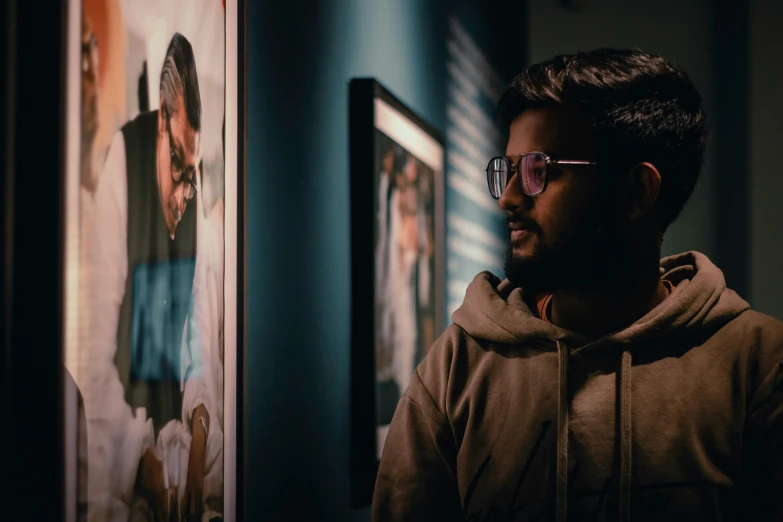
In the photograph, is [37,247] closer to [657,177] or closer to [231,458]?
[231,458]

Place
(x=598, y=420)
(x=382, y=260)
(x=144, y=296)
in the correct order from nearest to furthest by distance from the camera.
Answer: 1. (x=144, y=296)
2. (x=598, y=420)
3. (x=382, y=260)

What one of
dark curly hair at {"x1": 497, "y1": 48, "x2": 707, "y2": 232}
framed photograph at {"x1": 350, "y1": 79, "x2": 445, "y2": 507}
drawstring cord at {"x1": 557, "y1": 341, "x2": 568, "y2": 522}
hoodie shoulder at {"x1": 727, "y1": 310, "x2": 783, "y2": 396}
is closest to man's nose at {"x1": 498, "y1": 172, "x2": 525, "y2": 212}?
dark curly hair at {"x1": 497, "y1": 48, "x2": 707, "y2": 232}

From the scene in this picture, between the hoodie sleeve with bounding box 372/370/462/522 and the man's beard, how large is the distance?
26cm

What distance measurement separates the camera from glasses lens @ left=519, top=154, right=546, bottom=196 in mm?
1299

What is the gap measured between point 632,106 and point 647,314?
1.05 feet

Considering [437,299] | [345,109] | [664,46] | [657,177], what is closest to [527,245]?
[657,177]

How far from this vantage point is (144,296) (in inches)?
41.2

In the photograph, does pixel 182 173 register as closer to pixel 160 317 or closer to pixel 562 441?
pixel 160 317

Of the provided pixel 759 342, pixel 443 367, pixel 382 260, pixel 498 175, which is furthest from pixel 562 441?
pixel 382 260

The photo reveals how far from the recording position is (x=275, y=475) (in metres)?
1.50

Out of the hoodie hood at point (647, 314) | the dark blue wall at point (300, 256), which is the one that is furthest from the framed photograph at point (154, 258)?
the hoodie hood at point (647, 314)

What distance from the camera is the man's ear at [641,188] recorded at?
133cm

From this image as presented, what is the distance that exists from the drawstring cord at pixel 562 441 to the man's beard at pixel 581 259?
116 mm

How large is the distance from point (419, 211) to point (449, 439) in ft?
3.76
